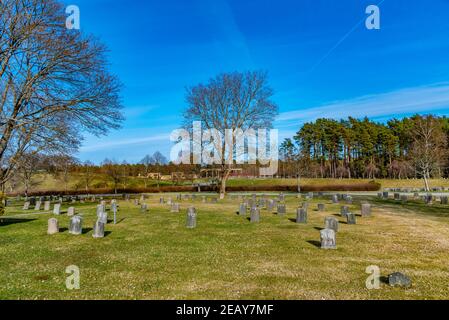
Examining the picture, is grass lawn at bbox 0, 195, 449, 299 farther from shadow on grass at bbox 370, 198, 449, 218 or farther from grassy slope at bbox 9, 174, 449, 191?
grassy slope at bbox 9, 174, 449, 191

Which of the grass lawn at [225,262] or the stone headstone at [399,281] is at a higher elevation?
the stone headstone at [399,281]

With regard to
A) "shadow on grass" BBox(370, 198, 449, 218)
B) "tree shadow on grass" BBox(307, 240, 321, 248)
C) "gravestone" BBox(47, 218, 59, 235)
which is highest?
"gravestone" BBox(47, 218, 59, 235)

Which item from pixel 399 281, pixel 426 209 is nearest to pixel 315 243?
pixel 399 281

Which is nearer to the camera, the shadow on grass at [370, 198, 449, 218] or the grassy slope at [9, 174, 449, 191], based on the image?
the shadow on grass at [370, 198, 449, 218]

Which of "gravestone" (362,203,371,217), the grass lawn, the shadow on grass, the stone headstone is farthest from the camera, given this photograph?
the shadow on grass

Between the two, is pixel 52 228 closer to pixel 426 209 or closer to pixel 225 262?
pixel 225 262

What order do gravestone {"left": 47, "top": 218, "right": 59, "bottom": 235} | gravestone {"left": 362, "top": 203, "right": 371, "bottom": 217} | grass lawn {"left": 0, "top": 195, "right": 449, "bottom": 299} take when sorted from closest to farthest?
1. grass lawn {"left": 0, "top": 195, "right": 449, "bottom": 299}
2. gravestone {"left": 47, "top": 218, "right": 59, "bottom": 235}
3. gravestone {"left": 362, "top": 203, "right": 371, "bottom": 217}

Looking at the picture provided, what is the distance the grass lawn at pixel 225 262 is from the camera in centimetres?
589

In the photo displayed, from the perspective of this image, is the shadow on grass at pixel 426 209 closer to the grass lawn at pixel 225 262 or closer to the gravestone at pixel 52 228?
the grass lawn at pixel 225 262

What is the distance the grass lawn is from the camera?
589 cm

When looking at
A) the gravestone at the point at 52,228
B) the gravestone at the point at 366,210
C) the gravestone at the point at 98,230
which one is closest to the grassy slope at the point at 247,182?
the gravestone at the point at 366,210

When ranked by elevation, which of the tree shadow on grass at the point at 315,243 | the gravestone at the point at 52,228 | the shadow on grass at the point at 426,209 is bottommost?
the shadow on grass at the point at 426,209

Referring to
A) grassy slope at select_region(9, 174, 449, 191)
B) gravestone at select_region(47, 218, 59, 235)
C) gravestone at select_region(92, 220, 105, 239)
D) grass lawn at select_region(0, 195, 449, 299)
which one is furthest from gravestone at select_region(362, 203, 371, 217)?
grassy slope at select_region(9, 174, 449, 191)
